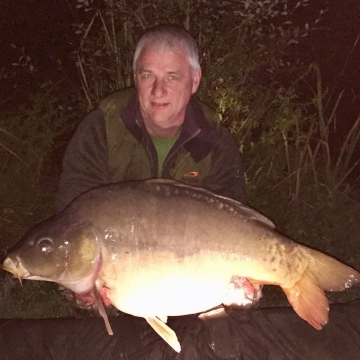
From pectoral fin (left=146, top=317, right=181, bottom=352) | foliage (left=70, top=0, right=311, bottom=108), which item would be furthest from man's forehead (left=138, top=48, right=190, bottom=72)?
foliage (left=70, top=0, right=311, bottom=108)

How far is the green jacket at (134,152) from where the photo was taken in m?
2.28

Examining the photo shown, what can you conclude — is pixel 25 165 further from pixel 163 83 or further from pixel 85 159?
pixel 163 83

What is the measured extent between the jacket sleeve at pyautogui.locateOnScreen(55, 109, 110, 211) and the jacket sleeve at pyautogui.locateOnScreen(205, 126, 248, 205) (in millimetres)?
433

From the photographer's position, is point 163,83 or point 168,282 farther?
point 163,83

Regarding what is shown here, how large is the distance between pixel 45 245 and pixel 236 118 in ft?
6.30

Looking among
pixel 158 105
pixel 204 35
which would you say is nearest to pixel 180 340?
pixel 158 105

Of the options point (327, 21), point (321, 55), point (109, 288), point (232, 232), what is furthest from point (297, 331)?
point (327, 21)

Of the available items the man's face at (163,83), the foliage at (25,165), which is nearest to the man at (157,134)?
the man's face at (163,83)

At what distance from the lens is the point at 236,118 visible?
3.42 metres

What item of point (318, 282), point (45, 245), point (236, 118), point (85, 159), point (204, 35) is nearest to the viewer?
point (45, 245)

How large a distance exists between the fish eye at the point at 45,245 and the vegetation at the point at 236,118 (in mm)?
1275

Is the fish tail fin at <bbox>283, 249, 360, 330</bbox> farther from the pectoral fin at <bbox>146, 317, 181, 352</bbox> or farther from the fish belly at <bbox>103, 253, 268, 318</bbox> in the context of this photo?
the pectoral fin at <bbox>146, 317, 181, 352</bbox>

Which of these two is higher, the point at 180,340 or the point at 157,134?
the point at 157,134

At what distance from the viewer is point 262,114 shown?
3.45m
